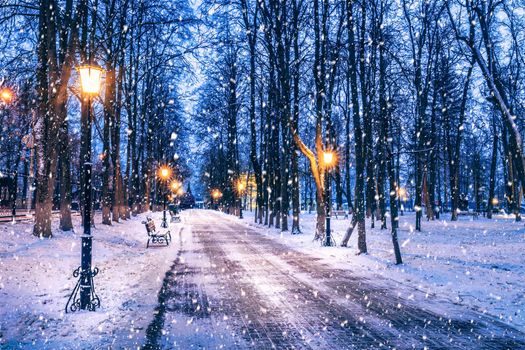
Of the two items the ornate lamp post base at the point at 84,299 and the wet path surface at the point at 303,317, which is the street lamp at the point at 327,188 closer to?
the wet path surface at the point at 303,317

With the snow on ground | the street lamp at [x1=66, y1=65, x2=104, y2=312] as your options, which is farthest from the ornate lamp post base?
the snow on ground

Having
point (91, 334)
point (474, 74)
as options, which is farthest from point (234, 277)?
point (474, 74)

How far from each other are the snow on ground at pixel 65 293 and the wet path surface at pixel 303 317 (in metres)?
0.43

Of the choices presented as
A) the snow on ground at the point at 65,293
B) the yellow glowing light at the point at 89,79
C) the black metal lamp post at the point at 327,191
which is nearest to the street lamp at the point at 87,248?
the yellow glowing light at the point at 89,79

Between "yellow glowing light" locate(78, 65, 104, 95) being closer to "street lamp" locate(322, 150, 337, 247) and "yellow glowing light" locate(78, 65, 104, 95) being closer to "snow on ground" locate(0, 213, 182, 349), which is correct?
"snow on ground" locate(0, 213, 182, 349)

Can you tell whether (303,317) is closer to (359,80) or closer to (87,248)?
(87,248)

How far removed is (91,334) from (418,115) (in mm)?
24759

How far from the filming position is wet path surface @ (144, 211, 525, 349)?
563 cm

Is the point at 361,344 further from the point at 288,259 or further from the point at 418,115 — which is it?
the point at 418,115

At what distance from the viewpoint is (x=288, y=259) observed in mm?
13609

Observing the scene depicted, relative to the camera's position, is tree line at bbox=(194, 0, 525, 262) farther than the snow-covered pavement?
Yes

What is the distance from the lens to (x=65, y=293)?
8195 millimetres

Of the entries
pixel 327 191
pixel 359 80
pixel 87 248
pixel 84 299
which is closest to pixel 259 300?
pixel 84 299

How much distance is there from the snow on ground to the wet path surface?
0.43m
